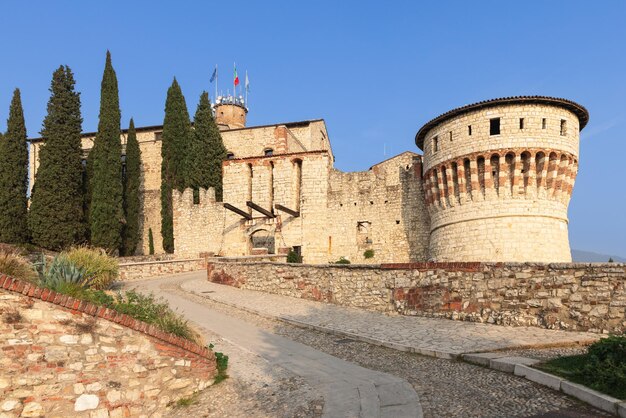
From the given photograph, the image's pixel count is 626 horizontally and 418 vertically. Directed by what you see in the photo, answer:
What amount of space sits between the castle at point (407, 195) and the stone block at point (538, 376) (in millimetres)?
13368

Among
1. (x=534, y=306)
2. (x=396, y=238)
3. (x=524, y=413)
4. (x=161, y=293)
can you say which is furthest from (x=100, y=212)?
(x=524, y=413)

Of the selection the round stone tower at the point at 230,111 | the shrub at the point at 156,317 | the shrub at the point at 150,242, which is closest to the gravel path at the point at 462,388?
the shrub at the point at 156,317

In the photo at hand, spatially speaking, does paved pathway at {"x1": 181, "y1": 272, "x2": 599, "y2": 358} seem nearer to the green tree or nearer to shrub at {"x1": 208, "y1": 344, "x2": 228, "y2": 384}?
shrub at {"x1": 208, "y1": 344, "x2": 228, "y2": 384}

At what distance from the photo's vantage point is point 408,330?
10805 mm

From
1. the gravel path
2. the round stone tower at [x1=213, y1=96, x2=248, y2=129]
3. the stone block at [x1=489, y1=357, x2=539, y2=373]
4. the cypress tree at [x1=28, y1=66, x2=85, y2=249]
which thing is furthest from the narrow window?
the round stone tower at [x1=213, y1=96, x2=248, y2=129]

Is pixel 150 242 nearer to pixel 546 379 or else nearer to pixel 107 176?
pixel 107 176

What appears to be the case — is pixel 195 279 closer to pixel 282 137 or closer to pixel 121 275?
pixel 121 275

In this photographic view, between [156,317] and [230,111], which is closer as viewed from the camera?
[156,317]

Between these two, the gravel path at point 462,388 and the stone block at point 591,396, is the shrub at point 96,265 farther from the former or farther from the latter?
the stone block at point 591,396

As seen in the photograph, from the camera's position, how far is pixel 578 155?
20.4m

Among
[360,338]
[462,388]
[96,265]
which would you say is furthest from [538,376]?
[96,265]

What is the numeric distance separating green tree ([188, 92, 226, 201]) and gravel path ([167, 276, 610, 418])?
2475cm

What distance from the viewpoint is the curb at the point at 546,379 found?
17.4 feet

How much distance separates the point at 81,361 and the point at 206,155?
2760cm
